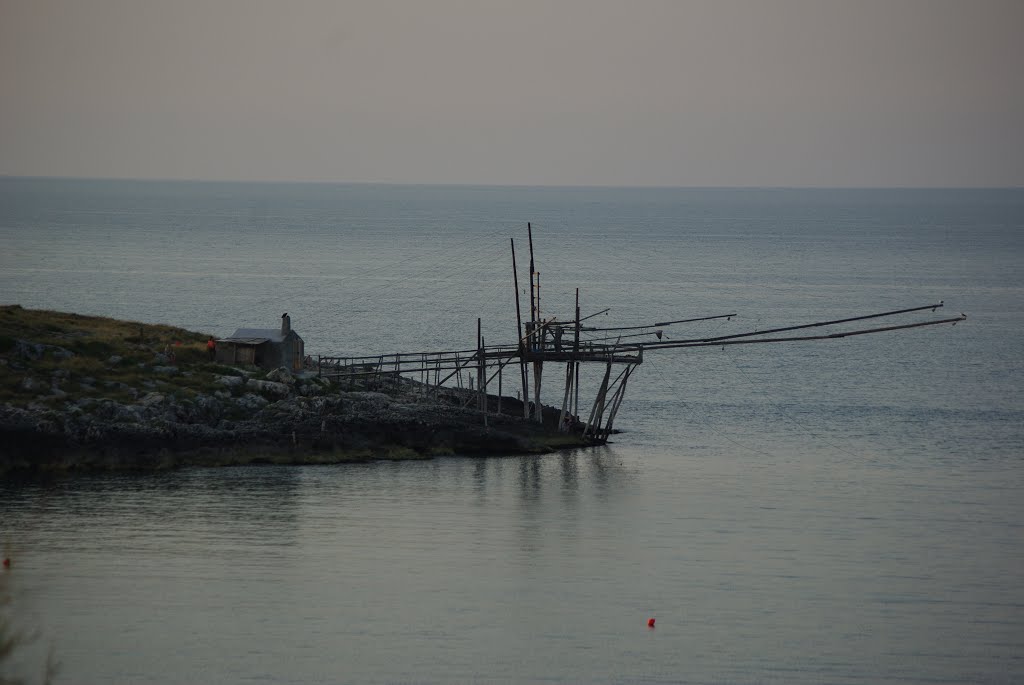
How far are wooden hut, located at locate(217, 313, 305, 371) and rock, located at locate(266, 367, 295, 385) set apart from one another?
1714mm

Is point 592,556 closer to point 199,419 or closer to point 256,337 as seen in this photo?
point 199,419

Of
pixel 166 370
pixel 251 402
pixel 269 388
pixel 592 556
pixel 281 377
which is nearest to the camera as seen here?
pixel 592 556

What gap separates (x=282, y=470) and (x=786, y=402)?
32997 millimetres

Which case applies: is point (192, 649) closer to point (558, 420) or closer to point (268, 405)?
point (268, 405)

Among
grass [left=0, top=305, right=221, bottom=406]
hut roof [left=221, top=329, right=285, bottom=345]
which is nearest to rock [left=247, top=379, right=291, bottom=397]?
grass [left=0, top=305, right=221, bottom=406]

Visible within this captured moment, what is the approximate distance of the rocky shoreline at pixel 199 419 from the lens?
49531 mm

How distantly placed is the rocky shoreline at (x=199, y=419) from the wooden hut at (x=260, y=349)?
4.09 feet

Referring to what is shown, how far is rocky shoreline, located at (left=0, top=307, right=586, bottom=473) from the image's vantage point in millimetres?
49531

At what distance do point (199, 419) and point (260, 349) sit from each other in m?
6.65

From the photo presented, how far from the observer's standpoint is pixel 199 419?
52.1m

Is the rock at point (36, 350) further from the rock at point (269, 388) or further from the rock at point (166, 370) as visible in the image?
the rock at point (269, 388)

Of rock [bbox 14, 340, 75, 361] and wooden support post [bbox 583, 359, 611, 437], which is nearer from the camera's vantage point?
rock [bbox 14, 340, 75, 361]

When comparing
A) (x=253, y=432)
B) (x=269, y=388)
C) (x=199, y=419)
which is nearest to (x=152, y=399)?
(x=199, y=419)

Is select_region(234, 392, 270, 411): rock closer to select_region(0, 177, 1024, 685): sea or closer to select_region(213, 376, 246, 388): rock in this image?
select_region(213, 376, 246, 388): rock
